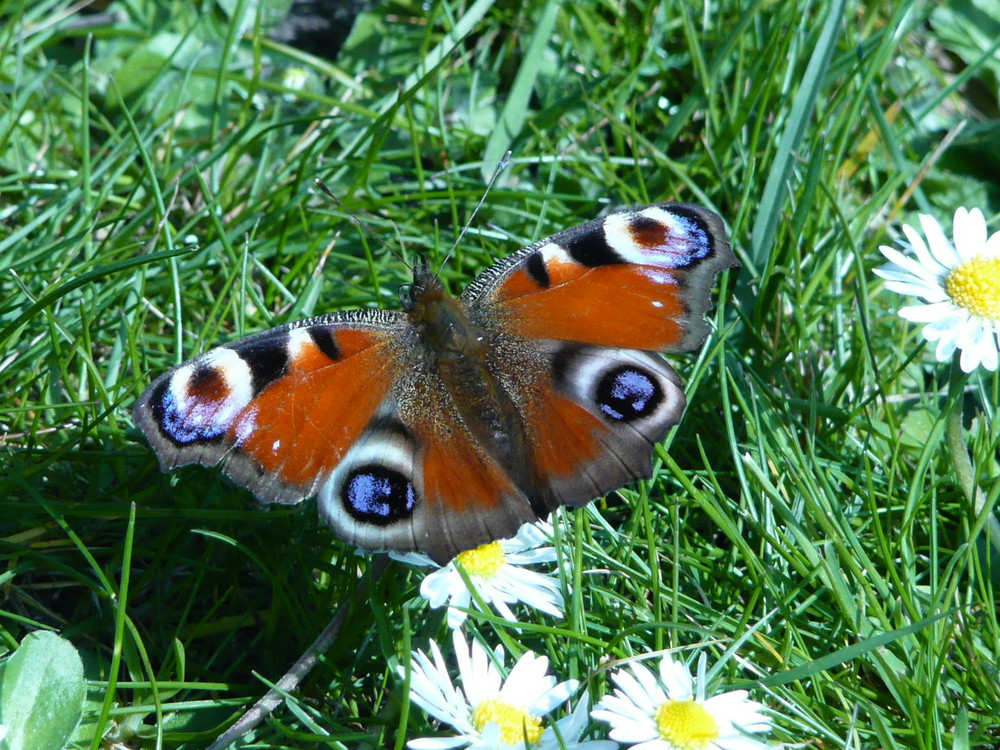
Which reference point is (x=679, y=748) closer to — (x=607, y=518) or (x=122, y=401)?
(x=607, y=518)

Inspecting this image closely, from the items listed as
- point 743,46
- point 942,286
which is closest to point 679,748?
point 942,286

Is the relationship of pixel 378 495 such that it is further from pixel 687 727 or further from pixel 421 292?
pixel 687 727

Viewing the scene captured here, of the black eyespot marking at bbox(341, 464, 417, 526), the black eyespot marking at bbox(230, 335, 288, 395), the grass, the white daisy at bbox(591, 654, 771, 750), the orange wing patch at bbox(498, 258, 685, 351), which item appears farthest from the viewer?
the orange wing patch at bbox(498, 258, 685, 351)

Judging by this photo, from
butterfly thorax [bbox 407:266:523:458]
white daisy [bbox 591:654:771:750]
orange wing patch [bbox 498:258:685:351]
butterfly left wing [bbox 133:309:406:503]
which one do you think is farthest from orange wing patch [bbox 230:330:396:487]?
white daisy [bbox 591:654:771:750]

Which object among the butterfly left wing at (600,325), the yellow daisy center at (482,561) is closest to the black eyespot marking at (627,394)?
the butterfly left wing at (600,325)

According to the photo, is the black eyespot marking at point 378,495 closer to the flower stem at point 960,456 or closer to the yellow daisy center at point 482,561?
the yellow daisy center at point 482,561

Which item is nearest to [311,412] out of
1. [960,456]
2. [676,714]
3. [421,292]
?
[421,292]

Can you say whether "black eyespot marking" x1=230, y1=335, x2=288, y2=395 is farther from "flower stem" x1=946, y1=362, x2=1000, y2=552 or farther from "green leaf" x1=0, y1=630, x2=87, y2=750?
"flower stem" x1=946, y1=362, x2=1000, y2=552
